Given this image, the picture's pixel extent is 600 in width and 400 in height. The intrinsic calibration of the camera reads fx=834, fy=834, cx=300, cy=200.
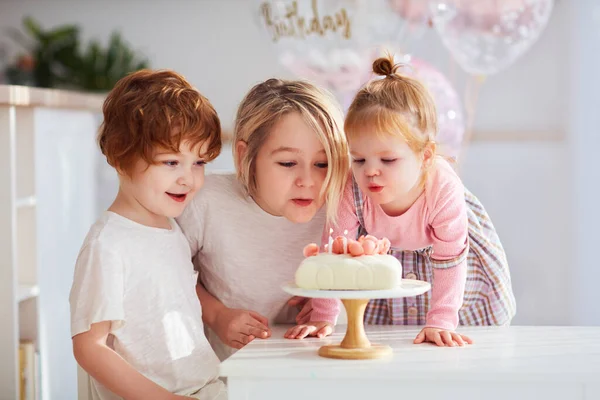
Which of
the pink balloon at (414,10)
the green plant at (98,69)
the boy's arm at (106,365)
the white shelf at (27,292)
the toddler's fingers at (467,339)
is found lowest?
the white shelf at (27,292)

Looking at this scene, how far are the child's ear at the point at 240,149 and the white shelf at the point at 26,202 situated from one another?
53.9 inches

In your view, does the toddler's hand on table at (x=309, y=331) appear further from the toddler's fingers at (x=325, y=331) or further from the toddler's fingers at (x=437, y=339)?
the toddler's fingers at (x=437, y=339)

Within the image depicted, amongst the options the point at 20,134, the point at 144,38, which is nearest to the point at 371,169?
the point at 20,134

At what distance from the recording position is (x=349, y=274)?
117 centimetres

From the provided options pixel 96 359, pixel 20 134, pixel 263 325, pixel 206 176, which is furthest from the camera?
pixel 20 134

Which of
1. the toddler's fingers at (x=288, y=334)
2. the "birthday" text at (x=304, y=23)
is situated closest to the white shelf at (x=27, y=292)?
the "birthday" text at (x=304, y=23)

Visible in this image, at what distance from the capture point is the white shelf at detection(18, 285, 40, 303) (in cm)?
270

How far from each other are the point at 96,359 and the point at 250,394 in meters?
0.31

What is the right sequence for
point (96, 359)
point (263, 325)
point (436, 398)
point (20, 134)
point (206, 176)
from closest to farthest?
point (436, 398) → point (96, 359) → point (263, 325) → point (206, 176) → point (20, 134)

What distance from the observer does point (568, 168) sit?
4.44m

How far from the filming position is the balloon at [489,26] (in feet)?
11.1

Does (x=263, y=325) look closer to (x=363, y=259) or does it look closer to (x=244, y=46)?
(x=363, y=259)

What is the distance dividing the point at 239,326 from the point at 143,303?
0.20 metres

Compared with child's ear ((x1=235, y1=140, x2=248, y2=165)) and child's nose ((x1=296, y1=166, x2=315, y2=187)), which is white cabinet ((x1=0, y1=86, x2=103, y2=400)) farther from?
child's nose ((x1=296, y1=166, x2=315, y2=187))
